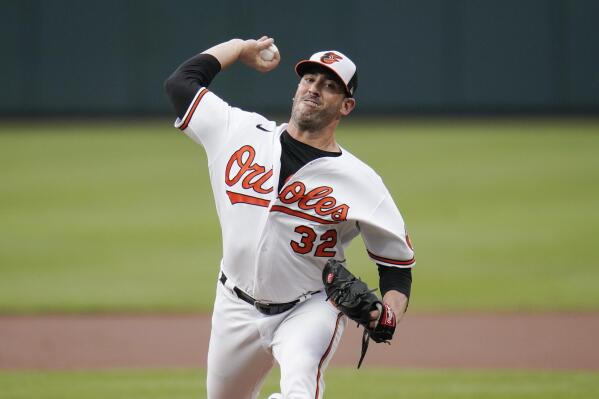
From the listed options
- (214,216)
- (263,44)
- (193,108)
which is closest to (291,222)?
(193,108)

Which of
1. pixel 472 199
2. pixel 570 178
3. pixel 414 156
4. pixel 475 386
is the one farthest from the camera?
pixel 414 156

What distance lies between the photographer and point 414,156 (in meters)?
19.0

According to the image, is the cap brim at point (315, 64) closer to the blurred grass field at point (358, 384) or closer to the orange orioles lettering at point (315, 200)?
the orange orioles lettering at point (315, 200)

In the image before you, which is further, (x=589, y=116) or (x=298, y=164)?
(x=589, y=116)

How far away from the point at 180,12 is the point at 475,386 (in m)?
18.3

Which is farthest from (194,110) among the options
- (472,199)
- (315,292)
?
(472,199)

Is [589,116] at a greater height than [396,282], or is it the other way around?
[396,282]

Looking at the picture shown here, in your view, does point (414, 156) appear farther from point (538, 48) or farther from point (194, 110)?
point (194, 110)

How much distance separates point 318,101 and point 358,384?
281 cm

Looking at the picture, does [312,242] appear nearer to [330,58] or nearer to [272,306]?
[272,306]

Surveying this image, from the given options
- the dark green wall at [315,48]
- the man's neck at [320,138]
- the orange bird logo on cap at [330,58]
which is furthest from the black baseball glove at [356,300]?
the dark green wall at [315,48]

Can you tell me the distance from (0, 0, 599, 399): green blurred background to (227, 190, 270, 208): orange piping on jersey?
229cm

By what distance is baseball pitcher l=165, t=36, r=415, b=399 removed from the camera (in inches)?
180

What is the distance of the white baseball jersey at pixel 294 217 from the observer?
4586 mm
